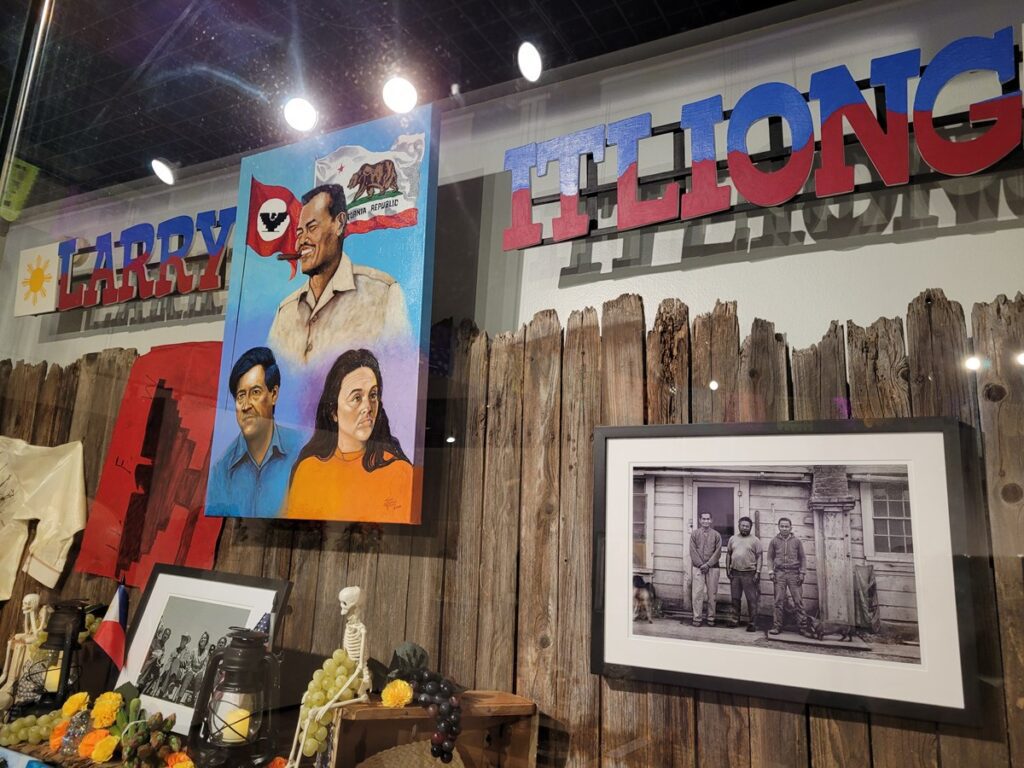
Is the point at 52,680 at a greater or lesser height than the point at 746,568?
lesser

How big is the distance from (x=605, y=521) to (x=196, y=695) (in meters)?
0.89

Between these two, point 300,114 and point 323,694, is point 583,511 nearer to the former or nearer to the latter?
point 323,694

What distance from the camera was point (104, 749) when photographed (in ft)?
4.29

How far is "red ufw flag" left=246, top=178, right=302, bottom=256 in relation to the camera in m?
1.54

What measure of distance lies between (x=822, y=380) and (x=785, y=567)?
296mm

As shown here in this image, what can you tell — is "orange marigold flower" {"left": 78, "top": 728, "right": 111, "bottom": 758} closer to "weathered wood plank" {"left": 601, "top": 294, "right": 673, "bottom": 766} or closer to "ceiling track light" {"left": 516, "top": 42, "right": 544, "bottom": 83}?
"weathered wood plank" {"left": 601, "top": 294, "right": 673, "bottom": 766}

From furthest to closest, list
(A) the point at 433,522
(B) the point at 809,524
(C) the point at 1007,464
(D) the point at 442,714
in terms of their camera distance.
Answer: (A) the point at 433,522
(D) the point at 442,714
(B) the point at 809,524
(C) the point at 1007,464

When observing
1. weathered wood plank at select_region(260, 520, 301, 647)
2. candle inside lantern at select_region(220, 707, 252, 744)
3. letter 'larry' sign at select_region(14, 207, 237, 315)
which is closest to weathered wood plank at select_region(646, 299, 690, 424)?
weathered wood plank at select_region(260, 520, 301, 647)

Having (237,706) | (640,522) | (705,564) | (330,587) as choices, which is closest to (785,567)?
(705,564)

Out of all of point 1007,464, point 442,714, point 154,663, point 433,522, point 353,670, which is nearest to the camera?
point 1007,464

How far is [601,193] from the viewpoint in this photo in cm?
133

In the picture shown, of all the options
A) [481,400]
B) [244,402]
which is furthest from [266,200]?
[481,400]

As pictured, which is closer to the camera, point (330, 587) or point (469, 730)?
point (469, 730)

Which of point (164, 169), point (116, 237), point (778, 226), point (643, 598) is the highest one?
point (164, 169)
